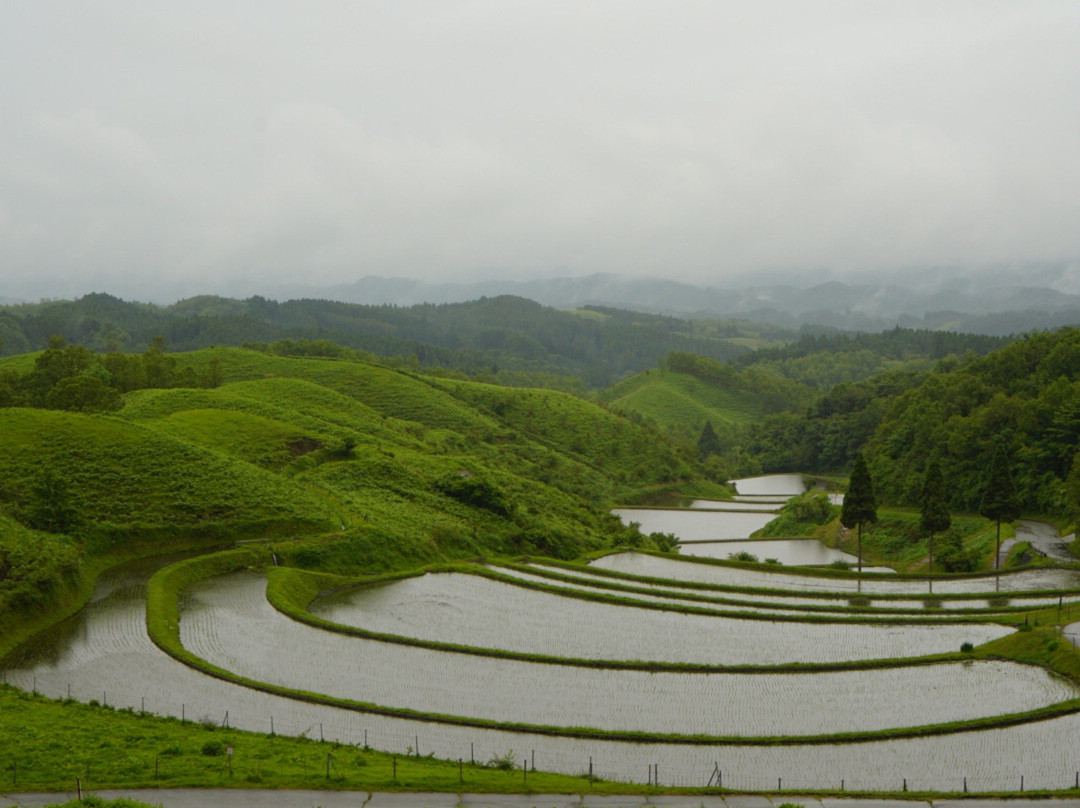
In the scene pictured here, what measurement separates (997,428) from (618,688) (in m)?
58.3

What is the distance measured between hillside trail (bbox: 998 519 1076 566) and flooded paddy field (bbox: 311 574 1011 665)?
21.0 m

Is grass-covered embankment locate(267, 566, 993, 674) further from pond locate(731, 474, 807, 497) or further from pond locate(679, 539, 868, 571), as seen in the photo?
pond locate(731, 474, 807, 497)

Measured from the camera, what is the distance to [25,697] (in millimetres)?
32812

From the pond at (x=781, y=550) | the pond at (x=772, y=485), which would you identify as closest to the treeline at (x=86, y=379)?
the pond at (x=781, y=550)

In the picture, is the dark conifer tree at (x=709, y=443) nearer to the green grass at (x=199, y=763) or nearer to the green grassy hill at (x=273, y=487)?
the green grassy hill at (x=273, y=487)

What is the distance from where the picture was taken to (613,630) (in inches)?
1758

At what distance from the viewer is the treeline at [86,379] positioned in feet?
252

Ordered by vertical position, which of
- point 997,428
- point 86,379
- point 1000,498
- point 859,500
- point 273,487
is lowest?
point 859,500

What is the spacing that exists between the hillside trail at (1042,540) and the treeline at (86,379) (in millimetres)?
75386

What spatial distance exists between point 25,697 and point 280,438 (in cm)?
4272

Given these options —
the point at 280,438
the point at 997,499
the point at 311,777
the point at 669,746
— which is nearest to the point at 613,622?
the point at 669,746

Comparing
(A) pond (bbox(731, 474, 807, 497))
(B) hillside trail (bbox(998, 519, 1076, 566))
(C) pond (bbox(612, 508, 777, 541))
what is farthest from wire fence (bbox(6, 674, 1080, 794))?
(A) pond (bbox(731, 474, 807, 497))

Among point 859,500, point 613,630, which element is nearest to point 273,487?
point 613,630

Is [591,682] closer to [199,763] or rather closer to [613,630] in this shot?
[613,630]
